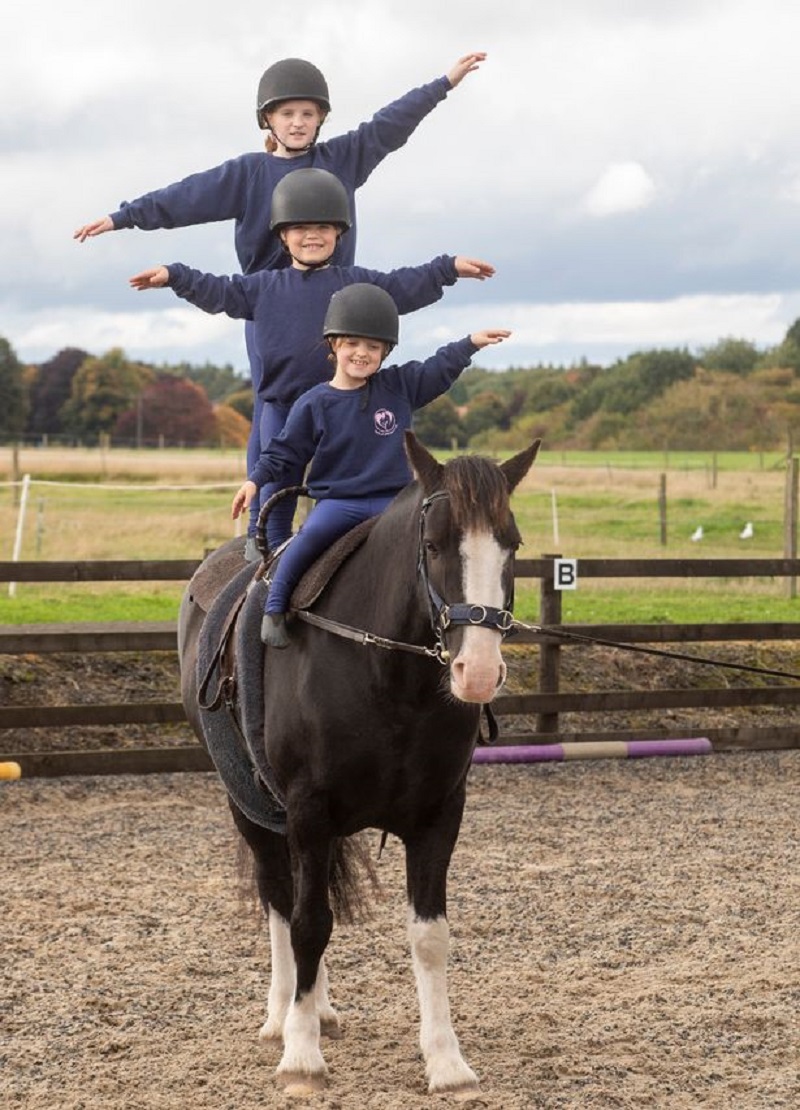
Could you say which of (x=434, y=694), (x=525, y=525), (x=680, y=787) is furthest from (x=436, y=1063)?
(x=525, y=525)

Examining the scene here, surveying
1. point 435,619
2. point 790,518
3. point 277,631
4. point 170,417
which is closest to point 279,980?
point 277,631

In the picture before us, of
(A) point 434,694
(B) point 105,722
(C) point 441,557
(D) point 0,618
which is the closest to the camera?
(C) point 441,557

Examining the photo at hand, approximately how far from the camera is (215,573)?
563 centimetres

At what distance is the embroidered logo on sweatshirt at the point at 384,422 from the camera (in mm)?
4387

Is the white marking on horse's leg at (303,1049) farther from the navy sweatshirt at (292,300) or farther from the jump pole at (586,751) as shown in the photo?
the jump pole at (586,751)

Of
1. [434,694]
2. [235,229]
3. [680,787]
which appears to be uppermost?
[235,229]

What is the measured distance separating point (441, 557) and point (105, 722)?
6189 millimetres

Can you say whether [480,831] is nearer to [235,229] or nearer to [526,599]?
[235,229]

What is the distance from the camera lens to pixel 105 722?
9.51 meters

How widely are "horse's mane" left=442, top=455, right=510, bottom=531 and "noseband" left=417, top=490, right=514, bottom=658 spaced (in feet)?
0.22

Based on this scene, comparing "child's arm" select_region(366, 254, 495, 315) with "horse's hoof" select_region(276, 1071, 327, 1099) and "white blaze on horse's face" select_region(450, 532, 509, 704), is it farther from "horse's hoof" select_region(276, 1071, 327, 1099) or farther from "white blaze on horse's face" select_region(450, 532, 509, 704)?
"horse's hoof" select_region(276, 1071, 327, 1099)

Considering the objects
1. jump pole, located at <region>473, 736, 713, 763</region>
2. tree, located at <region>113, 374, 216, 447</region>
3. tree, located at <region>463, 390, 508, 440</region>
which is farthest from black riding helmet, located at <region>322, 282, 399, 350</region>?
tree, located at <region>113, 374, 216, 447</region>

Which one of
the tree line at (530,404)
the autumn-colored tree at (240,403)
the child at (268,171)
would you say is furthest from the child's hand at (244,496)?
the autumn-colored tree at (240,403)

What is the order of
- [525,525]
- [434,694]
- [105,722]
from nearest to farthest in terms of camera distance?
[434,694] < [105,722] < [525,525]
